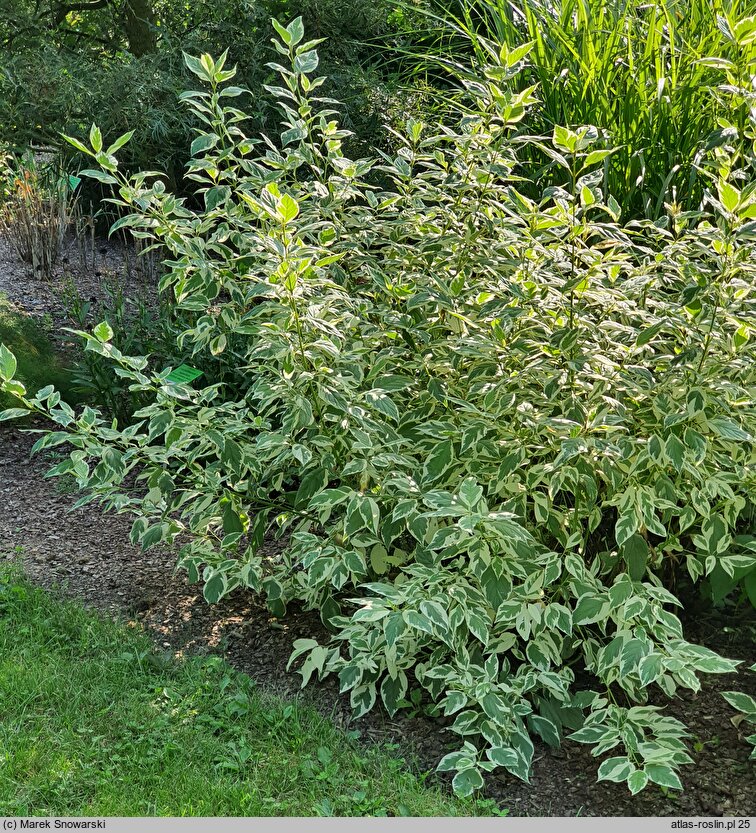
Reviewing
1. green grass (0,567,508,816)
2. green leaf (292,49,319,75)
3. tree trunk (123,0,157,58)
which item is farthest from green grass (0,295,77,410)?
tree trunk (123,0,157,58)

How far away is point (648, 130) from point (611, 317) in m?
1.27

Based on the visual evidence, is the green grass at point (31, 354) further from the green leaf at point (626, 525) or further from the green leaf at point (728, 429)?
the green leaf at point (728, 429)

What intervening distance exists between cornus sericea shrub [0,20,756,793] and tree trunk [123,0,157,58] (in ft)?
20.0

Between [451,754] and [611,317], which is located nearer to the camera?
[451,754]

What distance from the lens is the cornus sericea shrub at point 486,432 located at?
2.25 meters

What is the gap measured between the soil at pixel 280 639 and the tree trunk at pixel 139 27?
545cm

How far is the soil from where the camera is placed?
230 centimetres

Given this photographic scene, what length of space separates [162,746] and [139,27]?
24.6ft

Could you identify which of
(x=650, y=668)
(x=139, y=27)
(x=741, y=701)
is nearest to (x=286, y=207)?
(x=650, y=668)

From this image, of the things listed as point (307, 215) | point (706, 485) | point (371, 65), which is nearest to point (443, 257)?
point (307, 215)

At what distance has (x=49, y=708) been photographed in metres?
2.51

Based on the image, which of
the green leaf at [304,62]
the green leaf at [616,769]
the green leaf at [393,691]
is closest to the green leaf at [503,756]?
the green leaf at [616,769]

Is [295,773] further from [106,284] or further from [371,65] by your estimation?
[371,65]

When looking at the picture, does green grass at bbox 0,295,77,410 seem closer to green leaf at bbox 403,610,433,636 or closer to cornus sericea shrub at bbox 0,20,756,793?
cornus sericea shrub at bbox 0,20,756,793
